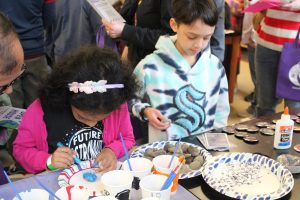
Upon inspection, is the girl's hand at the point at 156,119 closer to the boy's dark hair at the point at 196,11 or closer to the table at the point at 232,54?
the boy's dark hair at the point at 196,11

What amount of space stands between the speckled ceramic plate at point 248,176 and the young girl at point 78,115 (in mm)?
329

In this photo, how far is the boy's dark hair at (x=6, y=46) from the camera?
105 cm

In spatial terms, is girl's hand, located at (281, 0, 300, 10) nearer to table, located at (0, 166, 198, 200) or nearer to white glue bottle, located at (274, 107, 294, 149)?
white glue bottle, located at (274, 107, 294, 149)

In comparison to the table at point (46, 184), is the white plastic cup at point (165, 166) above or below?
above

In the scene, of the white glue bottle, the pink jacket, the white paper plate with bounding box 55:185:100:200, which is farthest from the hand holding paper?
the white paper plate with bounding box 55:185:100:200

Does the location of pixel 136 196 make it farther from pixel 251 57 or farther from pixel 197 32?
pixel 251 57

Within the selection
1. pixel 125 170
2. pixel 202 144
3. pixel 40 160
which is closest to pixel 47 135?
pixel 40 160

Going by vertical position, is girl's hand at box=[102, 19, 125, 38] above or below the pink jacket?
above

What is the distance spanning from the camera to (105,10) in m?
1.93

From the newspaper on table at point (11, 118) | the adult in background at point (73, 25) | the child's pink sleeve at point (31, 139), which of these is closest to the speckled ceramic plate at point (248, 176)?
the child's pink sleeve at point (31, 139)

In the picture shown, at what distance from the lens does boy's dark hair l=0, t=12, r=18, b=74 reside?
105cm

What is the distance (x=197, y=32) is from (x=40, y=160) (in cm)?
79

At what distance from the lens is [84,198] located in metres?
0.98

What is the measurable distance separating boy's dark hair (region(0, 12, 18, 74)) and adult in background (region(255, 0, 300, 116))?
146cm
